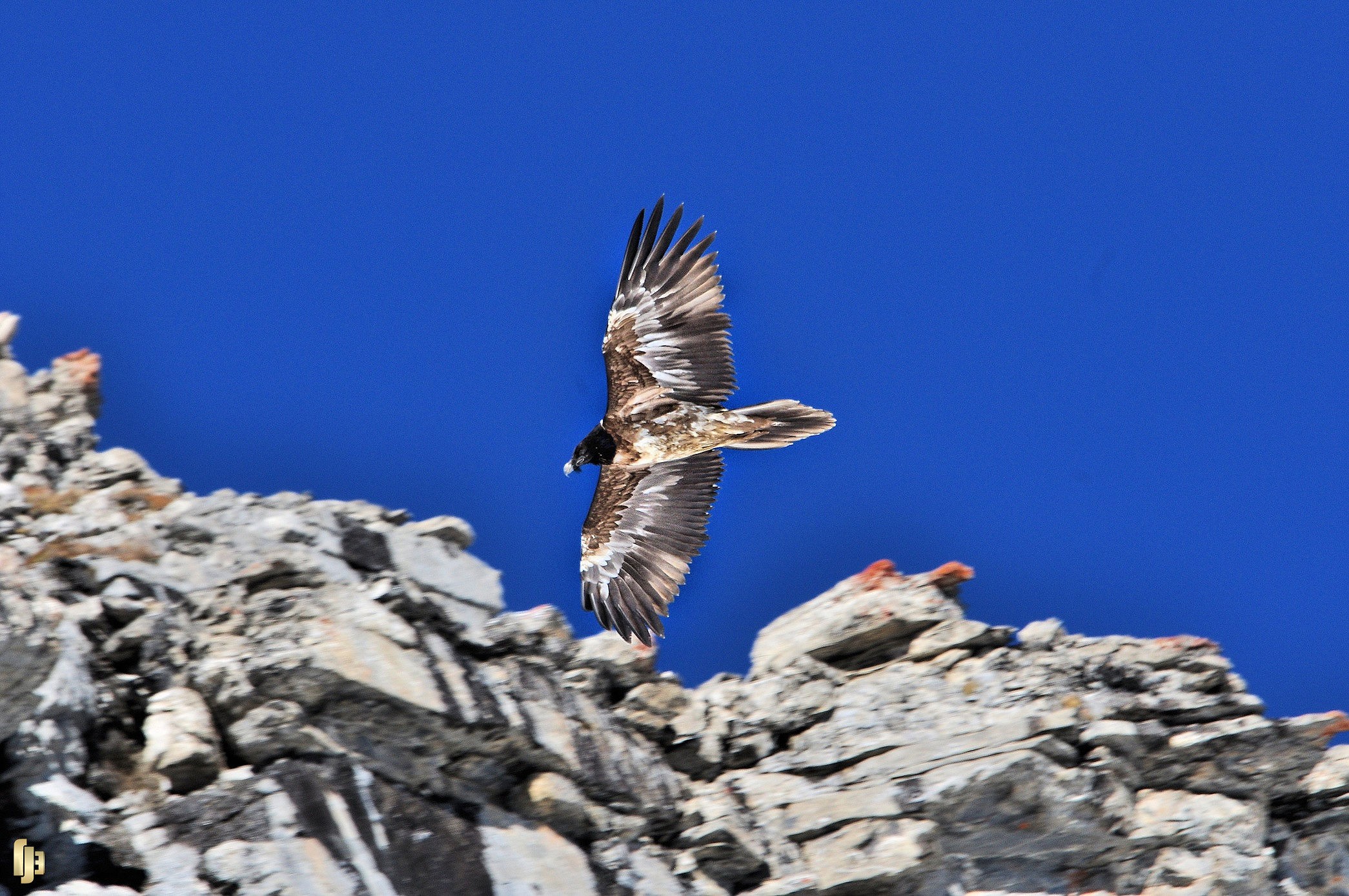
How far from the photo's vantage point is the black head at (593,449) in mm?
15078

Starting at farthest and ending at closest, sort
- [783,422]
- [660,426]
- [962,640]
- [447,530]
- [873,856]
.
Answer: [447,530]
[962,640]
[873,856]
[660,426]
[783,422]

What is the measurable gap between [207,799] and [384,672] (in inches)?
92.2

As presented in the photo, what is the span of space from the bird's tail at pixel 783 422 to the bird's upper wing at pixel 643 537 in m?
1.45

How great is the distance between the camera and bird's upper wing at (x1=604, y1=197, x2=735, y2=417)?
46.8ft

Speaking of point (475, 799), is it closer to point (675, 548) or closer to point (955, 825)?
point (675, 548)

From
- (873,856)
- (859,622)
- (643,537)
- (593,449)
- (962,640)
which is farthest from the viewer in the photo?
(859,622)

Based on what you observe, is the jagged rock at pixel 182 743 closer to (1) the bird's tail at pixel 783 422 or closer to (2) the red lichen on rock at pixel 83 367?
(1) the bird's tail at pixel 783 422

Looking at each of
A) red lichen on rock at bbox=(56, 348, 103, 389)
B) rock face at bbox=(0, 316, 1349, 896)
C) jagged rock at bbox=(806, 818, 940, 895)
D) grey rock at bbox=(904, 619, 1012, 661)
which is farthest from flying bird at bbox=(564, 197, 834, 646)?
red lichen on rock at bbox=(56, 348, 103, 389)

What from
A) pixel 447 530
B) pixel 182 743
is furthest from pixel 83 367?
pixel 182 743

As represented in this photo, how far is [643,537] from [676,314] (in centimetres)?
290

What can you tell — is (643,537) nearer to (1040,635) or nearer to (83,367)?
(1040,635)

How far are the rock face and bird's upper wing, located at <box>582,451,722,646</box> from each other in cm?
154

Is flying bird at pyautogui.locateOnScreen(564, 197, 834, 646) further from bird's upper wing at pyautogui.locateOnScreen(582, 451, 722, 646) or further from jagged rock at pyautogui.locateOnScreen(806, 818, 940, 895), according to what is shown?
jagged rock at pyautogui.locateOnScreen(806, 818, 940, 895)

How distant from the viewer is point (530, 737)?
49.7 feet
